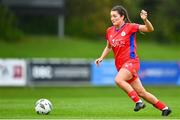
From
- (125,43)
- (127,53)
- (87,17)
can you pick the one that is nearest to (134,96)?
Result: (127,53)

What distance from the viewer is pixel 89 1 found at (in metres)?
61.5

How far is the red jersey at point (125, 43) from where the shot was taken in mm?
16734

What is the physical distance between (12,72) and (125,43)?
19.4 m

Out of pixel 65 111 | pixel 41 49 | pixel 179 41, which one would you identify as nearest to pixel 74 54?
pixel 41 49

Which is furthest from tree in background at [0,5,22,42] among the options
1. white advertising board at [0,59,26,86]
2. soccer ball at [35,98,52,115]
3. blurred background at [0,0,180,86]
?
soccer ball at [35,98,52,115]

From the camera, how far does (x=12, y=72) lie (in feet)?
117

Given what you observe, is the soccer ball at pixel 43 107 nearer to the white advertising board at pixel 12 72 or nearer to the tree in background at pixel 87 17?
the white advertising board at pixel 12 72

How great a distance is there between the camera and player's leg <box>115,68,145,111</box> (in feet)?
53.8

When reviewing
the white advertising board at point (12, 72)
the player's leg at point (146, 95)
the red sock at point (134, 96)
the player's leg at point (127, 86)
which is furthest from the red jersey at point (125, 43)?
the white advertising board at point (12, 72)

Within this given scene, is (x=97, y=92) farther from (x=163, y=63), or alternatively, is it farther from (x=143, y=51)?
(x=143, y=51)

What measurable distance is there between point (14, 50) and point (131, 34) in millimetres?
37828

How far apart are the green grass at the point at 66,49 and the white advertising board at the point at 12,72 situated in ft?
51.4

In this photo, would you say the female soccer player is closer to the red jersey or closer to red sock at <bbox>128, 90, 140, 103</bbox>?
the red jersey

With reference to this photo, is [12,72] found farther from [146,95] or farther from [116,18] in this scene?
[146,95]
